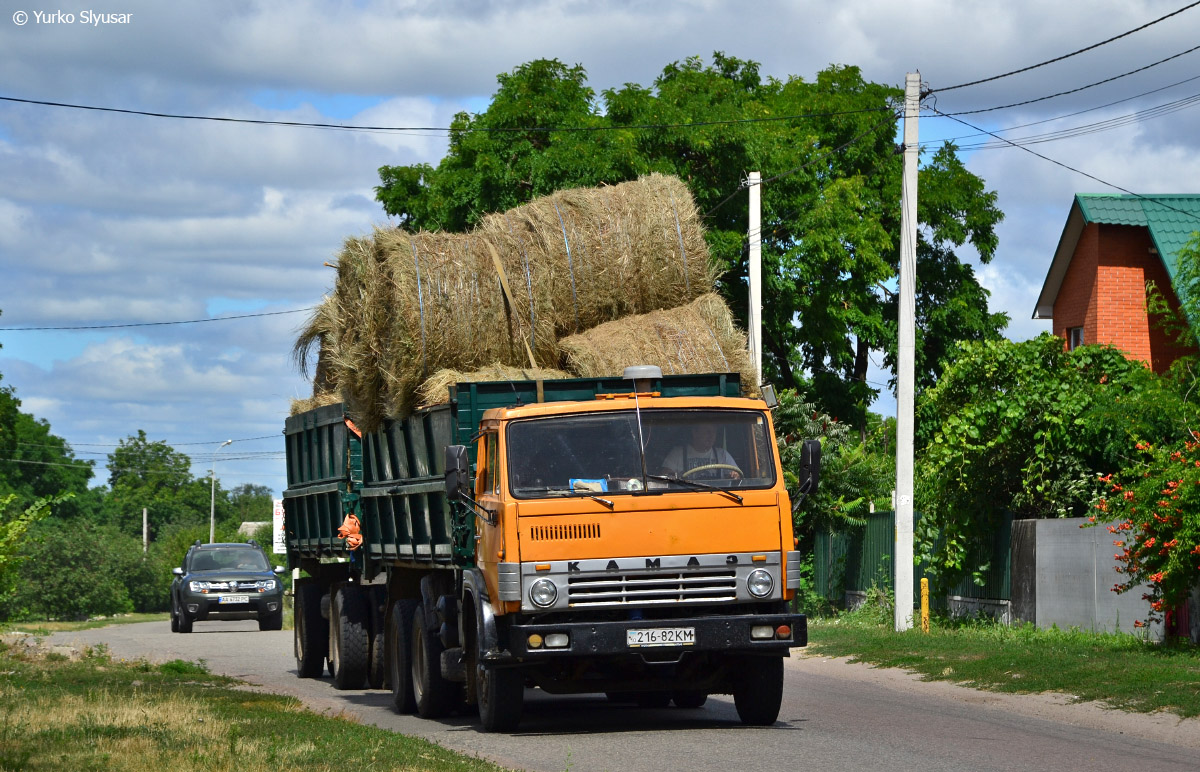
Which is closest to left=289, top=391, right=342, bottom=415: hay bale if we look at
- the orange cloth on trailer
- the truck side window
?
the orange cloth on trailer

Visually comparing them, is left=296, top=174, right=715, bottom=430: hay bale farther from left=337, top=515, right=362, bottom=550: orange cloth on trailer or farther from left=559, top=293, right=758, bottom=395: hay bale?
left=337, top=515, right=362, bottom=550: orange cloth on trailer

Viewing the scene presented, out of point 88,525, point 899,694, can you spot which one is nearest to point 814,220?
point 899,694

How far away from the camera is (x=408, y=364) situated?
13195mm

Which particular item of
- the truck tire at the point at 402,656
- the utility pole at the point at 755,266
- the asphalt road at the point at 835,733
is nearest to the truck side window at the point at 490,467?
the asphalt road at the point at 835,733

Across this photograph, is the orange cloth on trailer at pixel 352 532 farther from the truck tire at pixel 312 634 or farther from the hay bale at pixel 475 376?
the hay bale at pixel 475 376

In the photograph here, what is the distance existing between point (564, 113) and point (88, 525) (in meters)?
48.7

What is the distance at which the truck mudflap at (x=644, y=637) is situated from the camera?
1087 cm

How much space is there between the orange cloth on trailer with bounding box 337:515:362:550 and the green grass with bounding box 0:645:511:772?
5.77 feet

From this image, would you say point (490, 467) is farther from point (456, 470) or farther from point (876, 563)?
point (876, 563)

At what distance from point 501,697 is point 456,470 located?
5.51ft

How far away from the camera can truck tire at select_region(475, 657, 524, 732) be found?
1155 cm

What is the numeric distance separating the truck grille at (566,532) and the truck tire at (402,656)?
3.56 metres

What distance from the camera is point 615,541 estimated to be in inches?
432

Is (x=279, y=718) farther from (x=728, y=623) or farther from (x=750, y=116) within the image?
(x=750, y=116)
